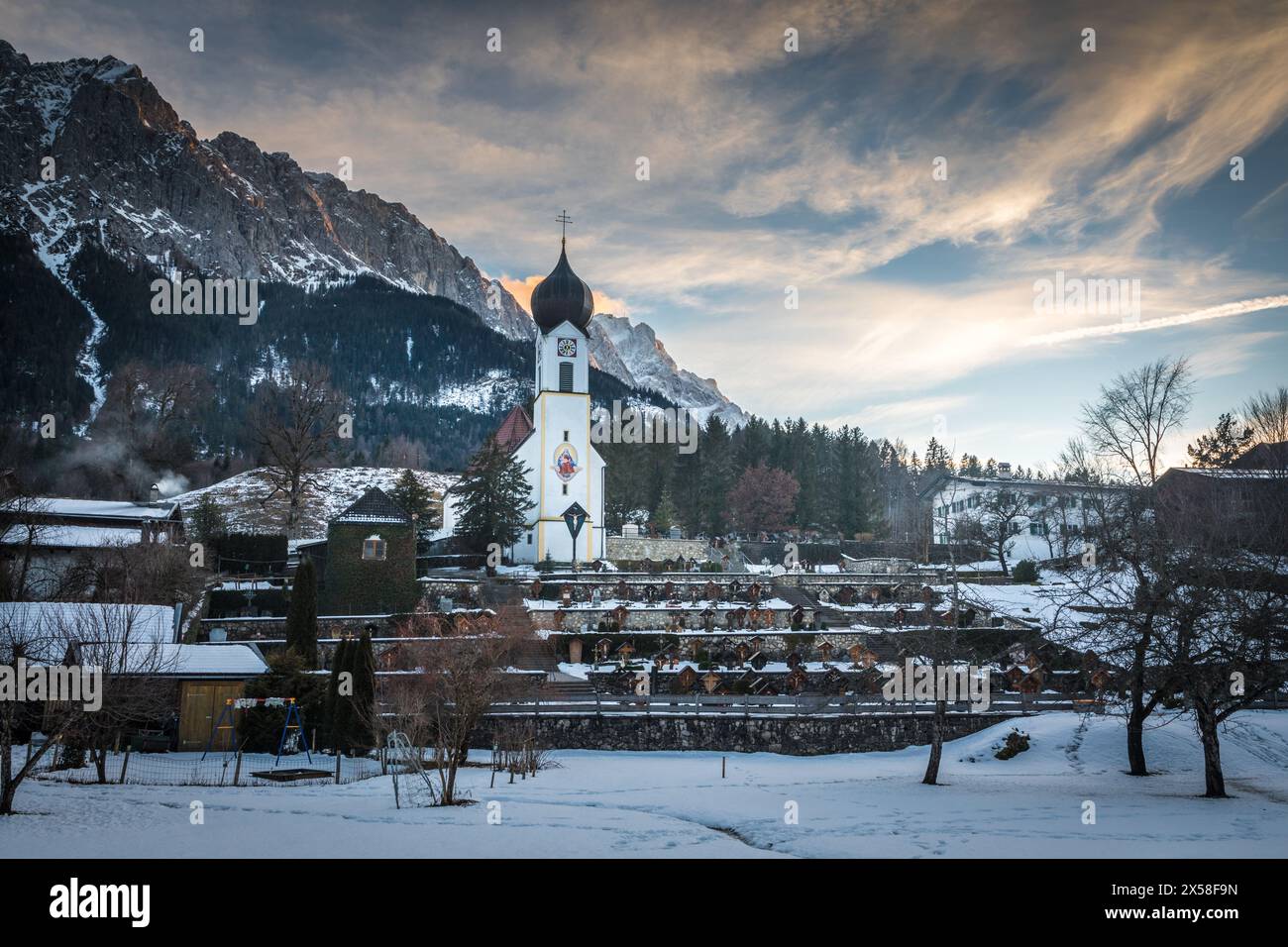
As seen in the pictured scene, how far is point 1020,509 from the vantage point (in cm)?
6112

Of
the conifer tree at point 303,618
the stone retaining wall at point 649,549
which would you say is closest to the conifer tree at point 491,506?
the stone retaining wall at point 649,549

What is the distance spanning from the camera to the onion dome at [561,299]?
5841cm

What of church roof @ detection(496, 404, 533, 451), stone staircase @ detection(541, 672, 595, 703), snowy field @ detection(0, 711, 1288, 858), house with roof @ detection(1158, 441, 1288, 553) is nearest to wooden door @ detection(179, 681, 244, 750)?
snowy field @ detection(0, 711, 1288, 858)

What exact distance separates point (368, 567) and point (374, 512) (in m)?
2.54

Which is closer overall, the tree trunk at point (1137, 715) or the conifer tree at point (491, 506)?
the tree trunk at point (1137, 715)

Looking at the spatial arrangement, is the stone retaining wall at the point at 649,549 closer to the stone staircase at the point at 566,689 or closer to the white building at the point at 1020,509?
the white building at the point at 1020,509

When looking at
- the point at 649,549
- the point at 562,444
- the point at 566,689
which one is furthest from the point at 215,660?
the point at 649,549

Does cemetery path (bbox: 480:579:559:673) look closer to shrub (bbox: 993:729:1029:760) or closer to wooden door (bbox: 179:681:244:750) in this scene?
wooden door (bbox: 179:681:244:750)

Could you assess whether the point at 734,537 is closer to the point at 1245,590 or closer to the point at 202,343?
the point at 1245,590

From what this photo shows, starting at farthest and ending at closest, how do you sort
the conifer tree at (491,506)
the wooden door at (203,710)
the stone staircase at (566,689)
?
the conifer tree at (491,506), the stone staircase at (566,689), the wooden door at (203,710)

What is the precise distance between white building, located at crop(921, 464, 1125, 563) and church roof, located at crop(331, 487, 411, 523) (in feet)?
106

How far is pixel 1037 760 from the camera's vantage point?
81.2 feet

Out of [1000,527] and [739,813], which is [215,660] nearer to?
[739,813]
